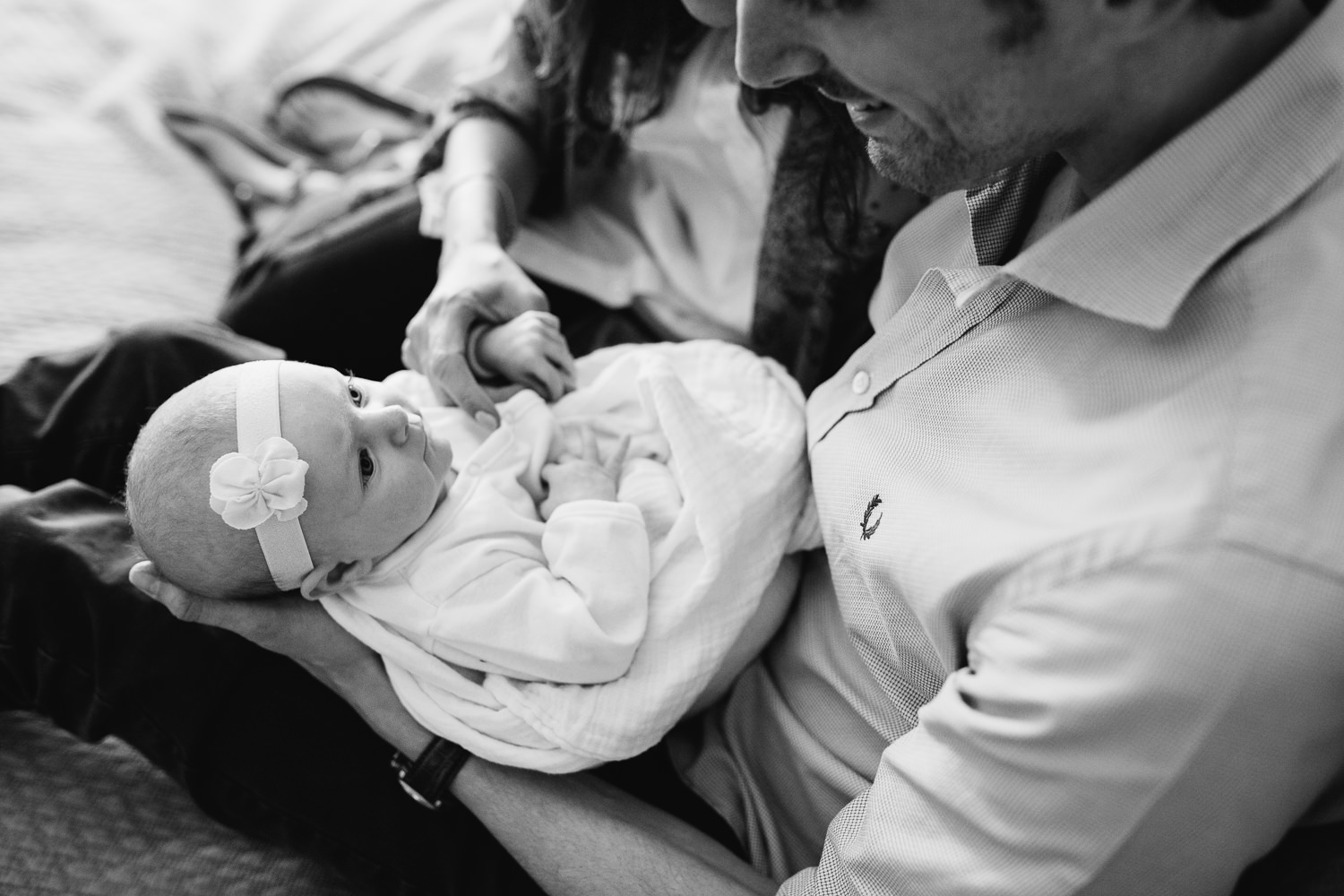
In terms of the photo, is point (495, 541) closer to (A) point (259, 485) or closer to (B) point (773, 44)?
(A) point (259, 485)

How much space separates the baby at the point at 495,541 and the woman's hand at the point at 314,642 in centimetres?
2

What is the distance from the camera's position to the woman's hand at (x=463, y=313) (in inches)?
45.9

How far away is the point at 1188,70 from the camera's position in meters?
0.79

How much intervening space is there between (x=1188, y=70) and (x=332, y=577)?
0.89 m

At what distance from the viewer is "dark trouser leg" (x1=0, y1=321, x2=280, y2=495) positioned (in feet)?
3.99

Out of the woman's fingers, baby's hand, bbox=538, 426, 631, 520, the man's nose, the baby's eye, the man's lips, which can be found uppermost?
the man's nose

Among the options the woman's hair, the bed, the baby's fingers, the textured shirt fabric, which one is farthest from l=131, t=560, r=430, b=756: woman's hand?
the woman's hair

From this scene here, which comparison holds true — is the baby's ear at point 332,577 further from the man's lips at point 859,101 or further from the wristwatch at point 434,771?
the man's lips at point 859,101

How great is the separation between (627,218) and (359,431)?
2.02 ft

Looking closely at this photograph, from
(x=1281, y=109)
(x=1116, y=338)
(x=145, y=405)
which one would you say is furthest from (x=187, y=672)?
(x=1281, y=109)

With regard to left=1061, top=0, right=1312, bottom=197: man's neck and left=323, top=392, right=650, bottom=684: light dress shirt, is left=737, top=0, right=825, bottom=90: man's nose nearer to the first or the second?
left=1061, top=0, right=1312, bottom=197: man's neck

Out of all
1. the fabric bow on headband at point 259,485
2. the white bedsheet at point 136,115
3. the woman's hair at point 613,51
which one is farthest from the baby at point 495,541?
the white bedsheet at point 136,115

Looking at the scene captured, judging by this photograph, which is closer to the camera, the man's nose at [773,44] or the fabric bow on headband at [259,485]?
the man's nose at [773,44]

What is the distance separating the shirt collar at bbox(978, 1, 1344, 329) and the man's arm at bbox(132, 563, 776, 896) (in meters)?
0.61
